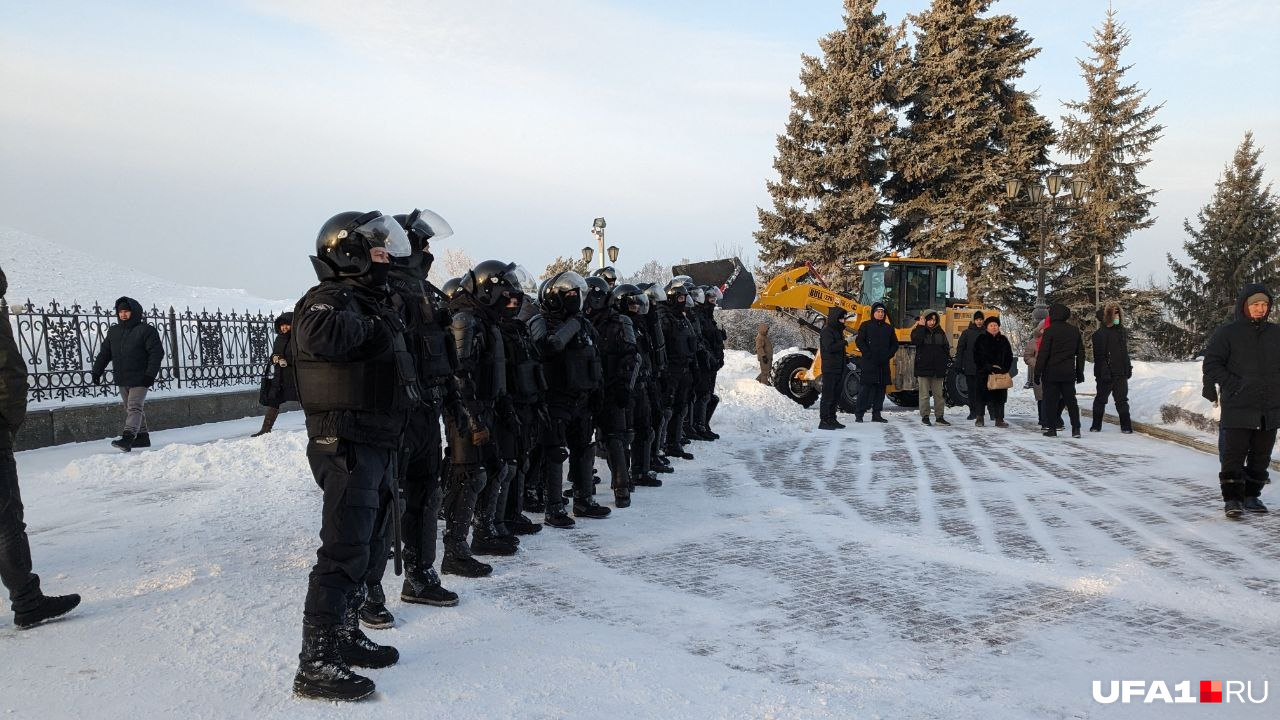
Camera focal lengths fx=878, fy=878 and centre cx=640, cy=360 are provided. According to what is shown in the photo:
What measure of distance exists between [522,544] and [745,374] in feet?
65.5

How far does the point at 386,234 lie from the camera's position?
13.9ft

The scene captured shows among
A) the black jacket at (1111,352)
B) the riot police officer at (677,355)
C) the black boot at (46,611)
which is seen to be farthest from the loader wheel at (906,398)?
the black boot at (46,611)

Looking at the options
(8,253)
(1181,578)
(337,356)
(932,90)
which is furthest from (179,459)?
(932,90)

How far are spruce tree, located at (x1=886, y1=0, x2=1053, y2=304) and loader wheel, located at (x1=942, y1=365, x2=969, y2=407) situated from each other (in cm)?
1778

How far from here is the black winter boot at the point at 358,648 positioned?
161 inches

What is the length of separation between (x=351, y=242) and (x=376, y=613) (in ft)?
6.71

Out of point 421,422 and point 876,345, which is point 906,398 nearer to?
point 876,345

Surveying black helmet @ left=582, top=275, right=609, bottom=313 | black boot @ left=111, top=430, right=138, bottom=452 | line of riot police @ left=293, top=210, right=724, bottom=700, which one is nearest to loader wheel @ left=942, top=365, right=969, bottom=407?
line of riot police @ left=293, top=210, right=724, bottom=700

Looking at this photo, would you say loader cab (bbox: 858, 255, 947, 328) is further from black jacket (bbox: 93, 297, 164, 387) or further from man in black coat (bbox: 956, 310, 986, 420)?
black jacket (bbox: 93, 297, 164, 387)

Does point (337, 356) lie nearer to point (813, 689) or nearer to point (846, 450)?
point (813, 689)

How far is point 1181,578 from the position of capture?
18.7 ft

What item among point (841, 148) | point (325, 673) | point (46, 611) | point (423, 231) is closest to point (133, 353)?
point (46, 611)

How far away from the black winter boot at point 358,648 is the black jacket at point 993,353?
1287cm

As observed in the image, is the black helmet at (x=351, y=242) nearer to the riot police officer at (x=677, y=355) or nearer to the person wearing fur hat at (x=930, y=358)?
the riot police officer at (x=677, y=355)
